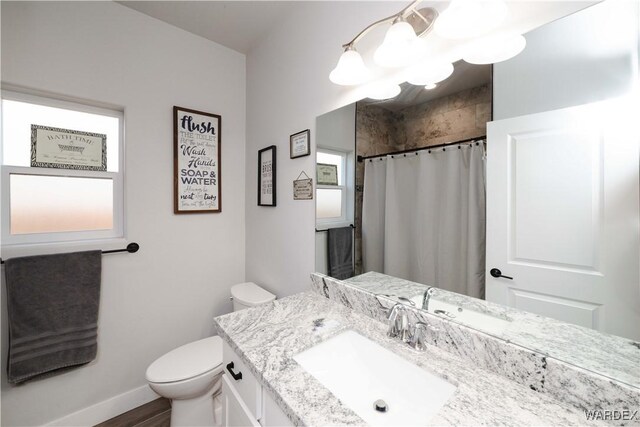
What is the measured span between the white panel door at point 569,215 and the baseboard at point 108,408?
2166 millimetres

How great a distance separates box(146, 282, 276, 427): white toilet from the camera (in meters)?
1.28

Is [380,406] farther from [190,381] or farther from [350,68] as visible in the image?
[350,68]

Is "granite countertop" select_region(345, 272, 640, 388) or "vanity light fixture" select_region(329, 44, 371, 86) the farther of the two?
"vanity light fixture" select_region(329, 44, 371, 86)

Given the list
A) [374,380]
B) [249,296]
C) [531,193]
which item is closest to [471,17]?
[531,193]

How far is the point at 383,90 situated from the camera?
1.08m

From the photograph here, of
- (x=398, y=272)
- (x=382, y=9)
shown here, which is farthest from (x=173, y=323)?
(x=382, y=9)

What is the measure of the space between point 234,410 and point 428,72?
147 cm

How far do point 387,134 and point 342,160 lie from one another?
275 millimetres

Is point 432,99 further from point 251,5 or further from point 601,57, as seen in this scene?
point 251,5

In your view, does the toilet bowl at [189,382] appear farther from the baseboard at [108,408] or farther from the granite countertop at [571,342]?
the granite countertop at [571,342]

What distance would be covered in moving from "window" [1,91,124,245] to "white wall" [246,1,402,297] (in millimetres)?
904

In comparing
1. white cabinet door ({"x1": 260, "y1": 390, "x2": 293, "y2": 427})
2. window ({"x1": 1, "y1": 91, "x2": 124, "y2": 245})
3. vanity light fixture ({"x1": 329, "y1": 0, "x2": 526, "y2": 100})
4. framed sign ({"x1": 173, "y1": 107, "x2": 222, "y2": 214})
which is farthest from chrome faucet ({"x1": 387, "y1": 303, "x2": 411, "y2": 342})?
window ({"x1": 1, "y1": 91, "x2": 124, "y2": 245})

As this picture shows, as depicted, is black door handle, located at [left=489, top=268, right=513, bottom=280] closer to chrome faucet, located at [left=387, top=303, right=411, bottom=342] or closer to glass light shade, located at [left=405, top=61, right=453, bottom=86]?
chrome faucet, located at [left=387, top=303, right=411, bottom=342]

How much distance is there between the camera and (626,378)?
0.56 m
